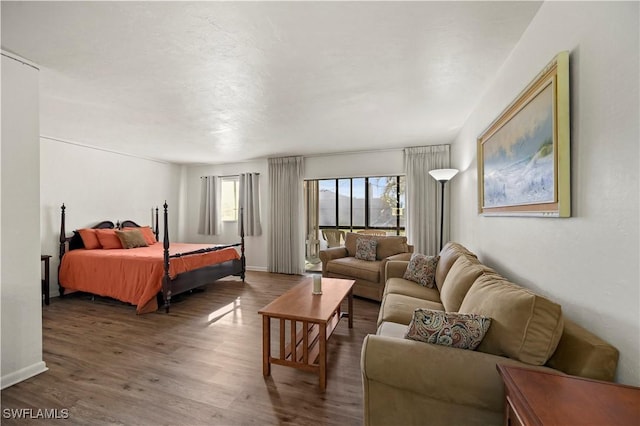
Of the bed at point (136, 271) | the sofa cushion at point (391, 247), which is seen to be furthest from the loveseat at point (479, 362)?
the bed at point (136, 271)

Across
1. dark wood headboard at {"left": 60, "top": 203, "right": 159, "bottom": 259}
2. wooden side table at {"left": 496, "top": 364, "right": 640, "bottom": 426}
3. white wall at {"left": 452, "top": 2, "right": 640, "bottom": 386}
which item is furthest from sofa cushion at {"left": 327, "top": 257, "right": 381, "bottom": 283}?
dark wood headboard at {"left": 60, "top": 203, "right": 159, "bottom": 259}

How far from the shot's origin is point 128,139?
4.23 metres

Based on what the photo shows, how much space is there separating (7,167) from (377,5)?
2.74 metres

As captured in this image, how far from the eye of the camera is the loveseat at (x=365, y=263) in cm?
379

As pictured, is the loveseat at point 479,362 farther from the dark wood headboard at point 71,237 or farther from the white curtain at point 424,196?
the dark wood headboard at point 71,237

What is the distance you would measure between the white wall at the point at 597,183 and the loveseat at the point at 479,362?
4.6 inches

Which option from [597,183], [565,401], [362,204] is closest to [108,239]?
[362,204]

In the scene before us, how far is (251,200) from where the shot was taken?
19.5 feet

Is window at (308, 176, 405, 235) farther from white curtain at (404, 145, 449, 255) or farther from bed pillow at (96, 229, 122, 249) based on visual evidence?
bed pillow at (96, 229, 122, 249)

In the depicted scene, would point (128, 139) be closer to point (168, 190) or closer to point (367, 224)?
point (168, 190)

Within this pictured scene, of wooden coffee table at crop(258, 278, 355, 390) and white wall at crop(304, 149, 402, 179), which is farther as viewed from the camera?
white wall at crop(304, 149, 402, 179)

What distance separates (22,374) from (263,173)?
4514 millimetres

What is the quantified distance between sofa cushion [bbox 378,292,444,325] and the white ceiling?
197 cm

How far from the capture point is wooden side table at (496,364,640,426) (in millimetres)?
768
